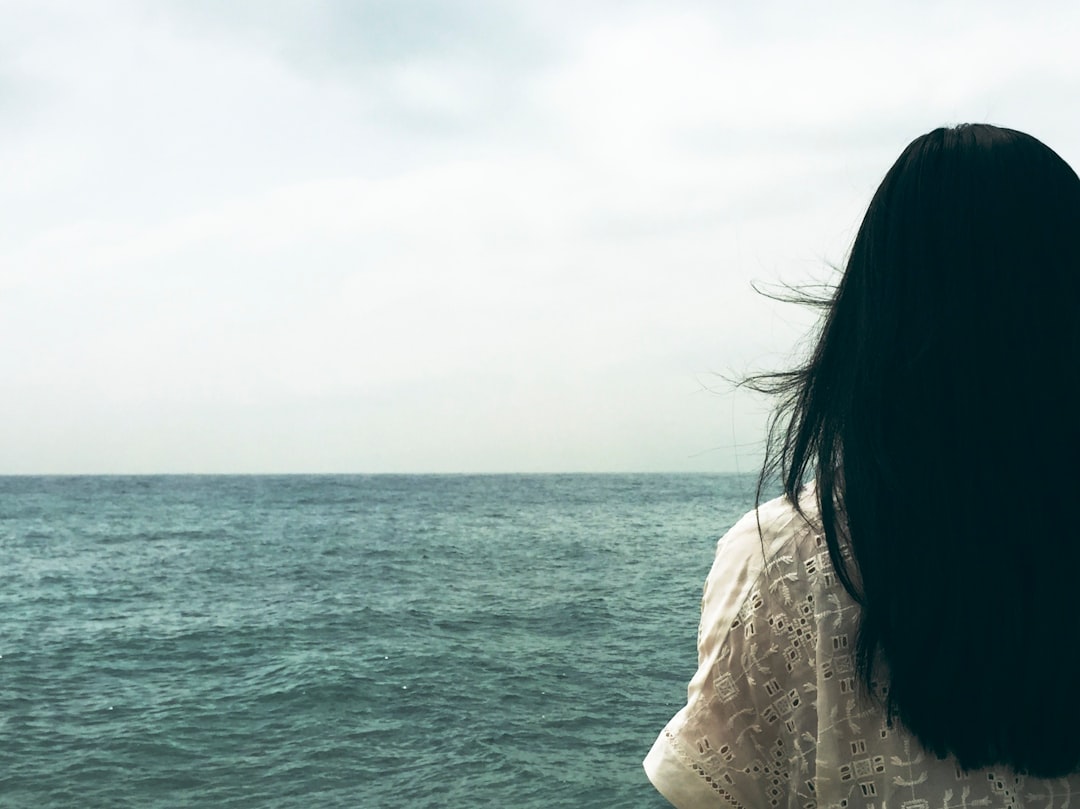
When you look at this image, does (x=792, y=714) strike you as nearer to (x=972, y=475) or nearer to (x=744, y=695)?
(x=744, y=695)

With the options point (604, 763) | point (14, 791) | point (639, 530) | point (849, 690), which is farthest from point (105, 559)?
point (849, 690)

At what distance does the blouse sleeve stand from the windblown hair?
0.09 m

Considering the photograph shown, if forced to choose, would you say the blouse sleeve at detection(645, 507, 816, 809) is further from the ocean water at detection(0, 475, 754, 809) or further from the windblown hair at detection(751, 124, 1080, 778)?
the ocean water at detection(0, 475, 754, 809)

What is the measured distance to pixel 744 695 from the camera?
4.34 ft

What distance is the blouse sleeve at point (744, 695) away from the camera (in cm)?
128

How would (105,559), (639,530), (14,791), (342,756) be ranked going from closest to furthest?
1. (14,791)
2. (342,756)
3. (105,559)
4. (639,530)

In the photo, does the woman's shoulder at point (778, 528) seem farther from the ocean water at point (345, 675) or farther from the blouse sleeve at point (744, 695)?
the ocean water at point (345, 675)

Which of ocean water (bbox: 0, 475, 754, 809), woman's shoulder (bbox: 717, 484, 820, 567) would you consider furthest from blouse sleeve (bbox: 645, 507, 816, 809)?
ocean water (bbox: 0, 475, 754, 809)

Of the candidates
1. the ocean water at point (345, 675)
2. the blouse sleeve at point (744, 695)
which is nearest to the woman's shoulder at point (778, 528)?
the blouse sleeve at point (744, 695)

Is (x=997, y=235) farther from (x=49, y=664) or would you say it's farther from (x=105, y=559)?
(x=105, y=559)

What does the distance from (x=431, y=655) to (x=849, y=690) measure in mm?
14299

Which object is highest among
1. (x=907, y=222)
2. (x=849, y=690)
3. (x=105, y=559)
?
(x=907, y=222)

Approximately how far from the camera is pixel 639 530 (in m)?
39.5

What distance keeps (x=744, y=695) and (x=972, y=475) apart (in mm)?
442
